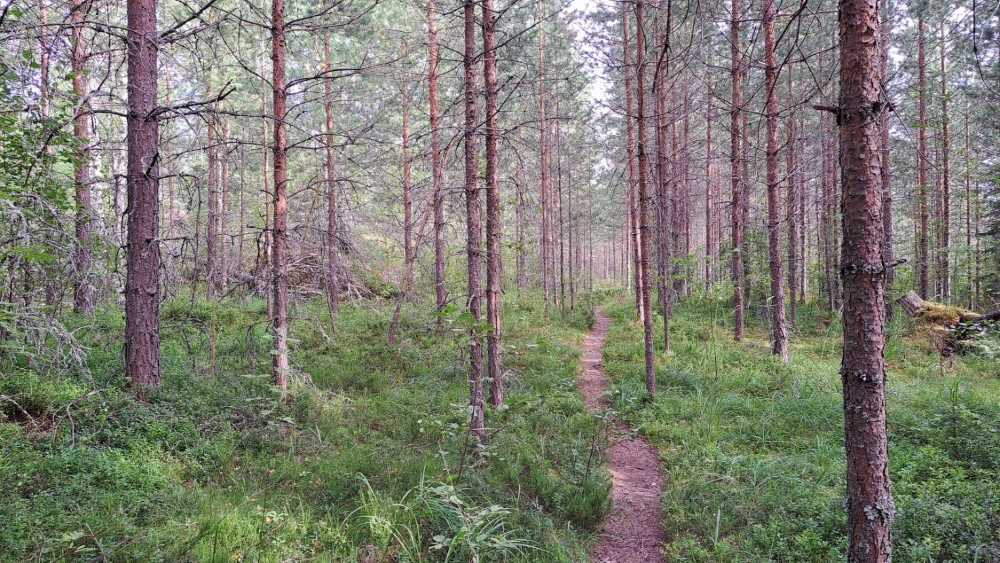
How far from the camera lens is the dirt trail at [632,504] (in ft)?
15.4

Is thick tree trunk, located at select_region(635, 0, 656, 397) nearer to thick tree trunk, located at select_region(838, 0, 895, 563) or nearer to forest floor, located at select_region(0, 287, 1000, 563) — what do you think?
forest floor, located at select_region(0, 287, 1000, 563)

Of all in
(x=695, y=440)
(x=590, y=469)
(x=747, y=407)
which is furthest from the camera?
(x=747, y=407)

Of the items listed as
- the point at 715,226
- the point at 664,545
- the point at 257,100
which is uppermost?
the point at 257,100

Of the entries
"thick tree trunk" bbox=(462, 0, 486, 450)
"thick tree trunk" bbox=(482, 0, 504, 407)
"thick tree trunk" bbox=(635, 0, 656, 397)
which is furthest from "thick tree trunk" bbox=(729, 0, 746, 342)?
"thick tree trunk" bbox=(462, 0, 486, 450)

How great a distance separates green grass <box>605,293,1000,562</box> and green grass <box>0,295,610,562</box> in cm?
112

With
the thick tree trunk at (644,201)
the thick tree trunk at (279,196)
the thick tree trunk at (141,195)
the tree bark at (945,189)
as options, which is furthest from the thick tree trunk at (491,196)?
the tree bark at (945,189)

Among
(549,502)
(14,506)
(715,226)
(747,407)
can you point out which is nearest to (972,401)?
(747,407)

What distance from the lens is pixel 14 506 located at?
3.53 m

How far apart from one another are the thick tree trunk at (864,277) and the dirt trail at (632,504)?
7.51 ft

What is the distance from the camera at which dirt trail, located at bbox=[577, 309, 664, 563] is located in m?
4.68

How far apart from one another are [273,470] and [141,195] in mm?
3562

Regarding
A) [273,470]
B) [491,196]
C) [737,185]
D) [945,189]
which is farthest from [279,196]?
[945,189]

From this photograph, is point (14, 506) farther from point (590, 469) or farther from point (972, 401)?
point (972, 401)

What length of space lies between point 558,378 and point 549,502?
4445 mm
